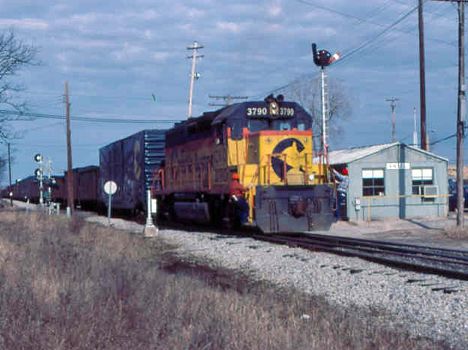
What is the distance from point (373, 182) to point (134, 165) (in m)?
11.2

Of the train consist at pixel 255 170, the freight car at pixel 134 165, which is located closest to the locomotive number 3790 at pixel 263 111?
the train consist at pixel 255 170

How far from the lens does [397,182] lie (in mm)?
35344

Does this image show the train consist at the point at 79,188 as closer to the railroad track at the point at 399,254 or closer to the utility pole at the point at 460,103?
the utility pole at the point at 460,103

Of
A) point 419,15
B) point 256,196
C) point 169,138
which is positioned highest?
point 419,15

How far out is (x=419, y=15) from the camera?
37000 mm

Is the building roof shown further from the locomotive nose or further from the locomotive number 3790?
the locomotive nose

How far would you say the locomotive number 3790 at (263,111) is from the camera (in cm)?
2120

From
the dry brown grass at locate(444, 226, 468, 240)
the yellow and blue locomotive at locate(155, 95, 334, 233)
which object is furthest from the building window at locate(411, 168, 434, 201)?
the yellow and blue locomotive at locate(155, 95, 334, 233)

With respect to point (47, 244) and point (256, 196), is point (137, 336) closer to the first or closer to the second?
point (47, 244)

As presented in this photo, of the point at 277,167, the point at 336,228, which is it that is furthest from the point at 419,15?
the point at 277,167

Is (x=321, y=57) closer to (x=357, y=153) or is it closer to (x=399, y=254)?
(x=357, y=153)

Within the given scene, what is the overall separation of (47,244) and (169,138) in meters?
12.0

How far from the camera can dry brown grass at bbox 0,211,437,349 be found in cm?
609

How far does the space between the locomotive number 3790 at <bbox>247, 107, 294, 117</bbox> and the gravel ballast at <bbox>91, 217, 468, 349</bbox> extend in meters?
3.72
